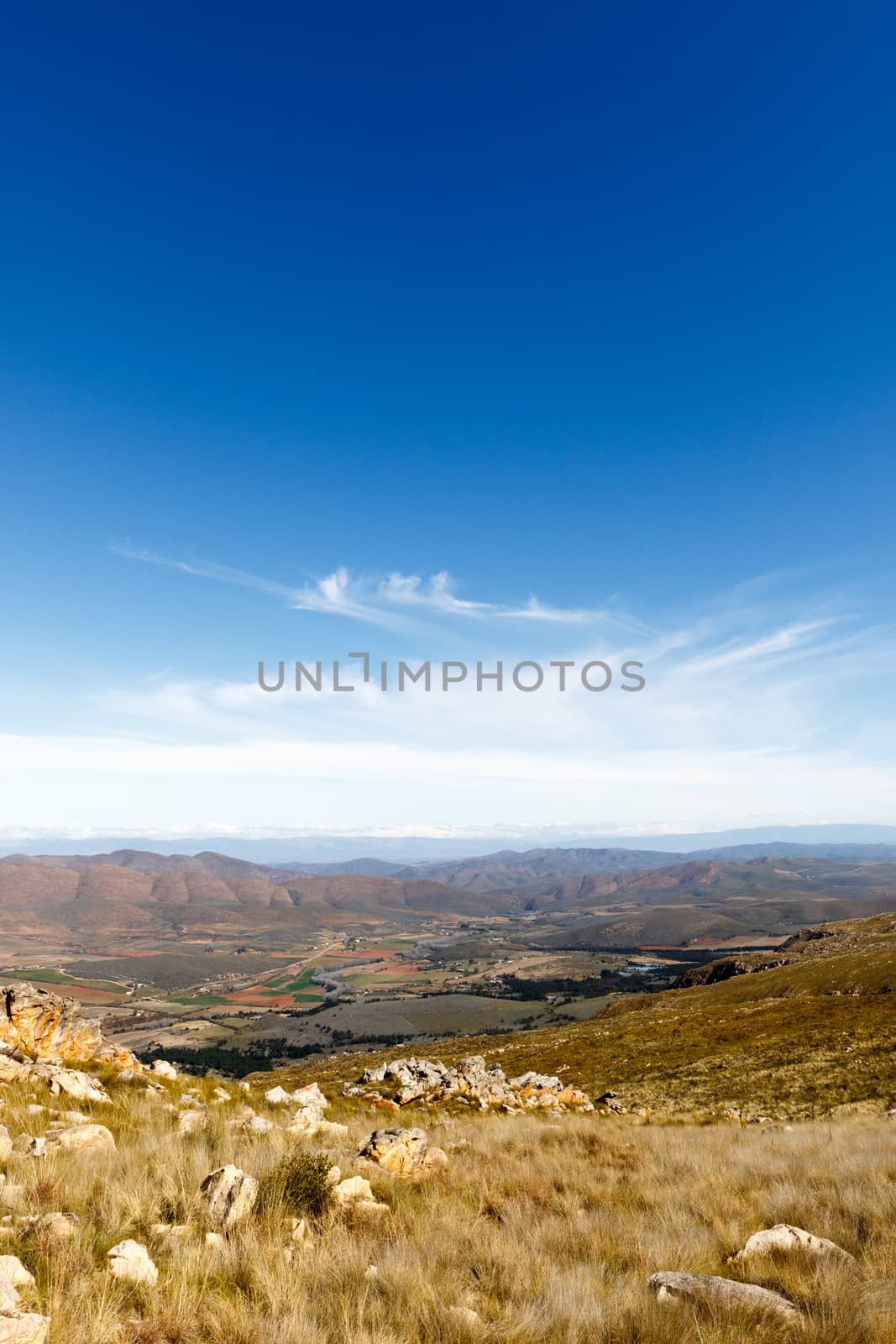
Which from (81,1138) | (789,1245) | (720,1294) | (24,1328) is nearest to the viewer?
(24,1328)

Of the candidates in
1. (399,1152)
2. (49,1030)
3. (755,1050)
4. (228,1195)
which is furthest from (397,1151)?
(755,1050)

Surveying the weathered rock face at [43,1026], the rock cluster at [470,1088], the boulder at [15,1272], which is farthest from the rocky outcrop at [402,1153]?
the rock cluster at [470,1088]

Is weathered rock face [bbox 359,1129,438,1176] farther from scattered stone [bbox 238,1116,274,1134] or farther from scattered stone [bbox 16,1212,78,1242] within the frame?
scattered stone [bbox 16,1212,78,1242]

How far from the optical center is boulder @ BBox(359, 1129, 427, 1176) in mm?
9602

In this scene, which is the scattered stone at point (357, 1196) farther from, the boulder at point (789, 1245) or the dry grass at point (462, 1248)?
the boulder at point (789, 1245)

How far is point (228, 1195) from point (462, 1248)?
257 centimetres

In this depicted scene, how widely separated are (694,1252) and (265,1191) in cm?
461

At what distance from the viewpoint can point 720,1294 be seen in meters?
5.06

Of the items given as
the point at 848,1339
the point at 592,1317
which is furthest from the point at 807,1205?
the point at 592,1317

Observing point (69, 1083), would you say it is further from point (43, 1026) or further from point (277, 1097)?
point (43, 1026)

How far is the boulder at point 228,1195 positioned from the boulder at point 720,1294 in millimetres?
4118

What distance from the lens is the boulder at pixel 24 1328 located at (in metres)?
3.71

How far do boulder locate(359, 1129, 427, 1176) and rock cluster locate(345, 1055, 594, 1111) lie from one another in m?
11.2

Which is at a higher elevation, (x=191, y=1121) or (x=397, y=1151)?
(x=397, y=1151)
